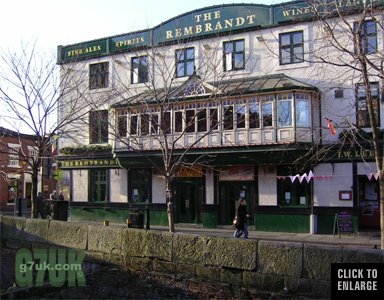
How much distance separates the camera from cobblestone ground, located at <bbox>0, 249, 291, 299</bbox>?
7559mm

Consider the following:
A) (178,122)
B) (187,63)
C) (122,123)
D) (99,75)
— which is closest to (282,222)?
(178,122)

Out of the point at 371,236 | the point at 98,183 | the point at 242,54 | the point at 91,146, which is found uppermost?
the point at 242,54

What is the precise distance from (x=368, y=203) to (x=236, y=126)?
23.1 feet

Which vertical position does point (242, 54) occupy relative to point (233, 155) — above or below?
above

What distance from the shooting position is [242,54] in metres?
21.4

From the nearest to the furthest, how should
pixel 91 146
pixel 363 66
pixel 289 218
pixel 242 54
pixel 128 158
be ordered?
1. pixel 363 66
2. pixel 289 218
3. pixel 242 54
4. pixel 128 158
5. pixel 91 146

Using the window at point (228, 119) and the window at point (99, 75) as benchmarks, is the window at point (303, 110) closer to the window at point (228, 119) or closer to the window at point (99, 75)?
the window at point (228, 119)

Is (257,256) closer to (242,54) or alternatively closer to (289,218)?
(289,218)

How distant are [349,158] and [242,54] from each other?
739cm

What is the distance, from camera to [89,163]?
25.1 m

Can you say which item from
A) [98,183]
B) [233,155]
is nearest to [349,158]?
[233,155]

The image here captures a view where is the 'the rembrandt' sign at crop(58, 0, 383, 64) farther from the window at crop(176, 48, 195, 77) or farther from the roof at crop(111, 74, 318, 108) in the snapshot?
the roof at crop(111, 74, 318, 108)

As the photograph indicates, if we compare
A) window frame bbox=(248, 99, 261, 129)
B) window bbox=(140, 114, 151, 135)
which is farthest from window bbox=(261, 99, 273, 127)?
window bbox=(140, 114, 151, 135)

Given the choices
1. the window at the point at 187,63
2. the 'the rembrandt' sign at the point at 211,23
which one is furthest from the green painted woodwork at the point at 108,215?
the 'the rembrandt' sign at the point at 211,23
